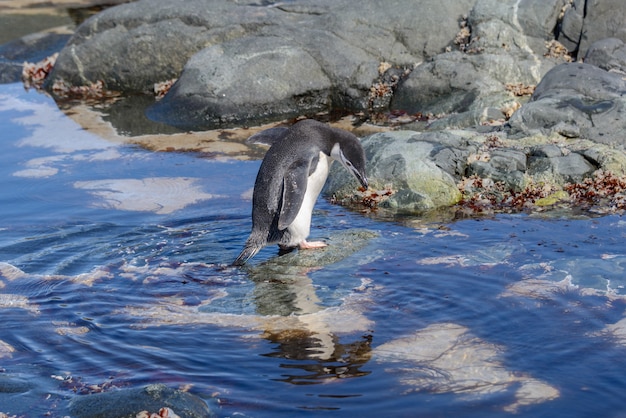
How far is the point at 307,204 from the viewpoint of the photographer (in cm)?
791

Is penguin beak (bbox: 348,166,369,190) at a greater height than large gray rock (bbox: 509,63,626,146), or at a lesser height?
lesser

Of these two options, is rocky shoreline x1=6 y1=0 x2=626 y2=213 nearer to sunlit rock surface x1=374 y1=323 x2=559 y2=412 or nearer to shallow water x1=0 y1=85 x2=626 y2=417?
shallow water x1=0 y1=85 x2=626 y2=417

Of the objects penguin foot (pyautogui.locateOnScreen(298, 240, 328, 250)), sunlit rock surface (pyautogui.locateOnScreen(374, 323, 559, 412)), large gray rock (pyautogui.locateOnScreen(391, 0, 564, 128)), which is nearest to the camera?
sunlit rock surface (pyautogui.locateOnScreen(374, 323, 559, 412))

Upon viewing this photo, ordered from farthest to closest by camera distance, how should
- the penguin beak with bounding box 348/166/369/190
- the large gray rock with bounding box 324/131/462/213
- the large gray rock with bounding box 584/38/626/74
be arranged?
1. the large gray rock with bounding box 584/38/626/74
2. the large gray rock with bounding box 324/131/462/213
3. the penguin beak with bounding box 348/166/369/190

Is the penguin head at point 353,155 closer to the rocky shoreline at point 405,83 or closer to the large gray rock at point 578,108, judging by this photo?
the rocky shoreline at point 405,83

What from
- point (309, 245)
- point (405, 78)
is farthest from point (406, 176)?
point (405, 78)

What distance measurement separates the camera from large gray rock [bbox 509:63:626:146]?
10453 millimetres

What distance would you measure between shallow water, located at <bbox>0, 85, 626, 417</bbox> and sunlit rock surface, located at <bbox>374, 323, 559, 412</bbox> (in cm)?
1

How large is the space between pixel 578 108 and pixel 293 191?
4.70 m

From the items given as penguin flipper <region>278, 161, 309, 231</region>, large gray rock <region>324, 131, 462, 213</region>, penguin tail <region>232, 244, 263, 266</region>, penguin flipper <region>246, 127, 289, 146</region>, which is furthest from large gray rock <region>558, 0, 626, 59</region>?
penguin tail <region>232, 244, 263, 266</region>

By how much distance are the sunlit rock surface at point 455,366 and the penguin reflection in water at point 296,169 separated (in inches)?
76.1

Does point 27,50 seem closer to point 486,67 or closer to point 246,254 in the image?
point 486,67

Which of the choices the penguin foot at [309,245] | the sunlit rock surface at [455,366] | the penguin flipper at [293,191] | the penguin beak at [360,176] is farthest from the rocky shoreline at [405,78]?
the sunlit rock surface at [455,366]

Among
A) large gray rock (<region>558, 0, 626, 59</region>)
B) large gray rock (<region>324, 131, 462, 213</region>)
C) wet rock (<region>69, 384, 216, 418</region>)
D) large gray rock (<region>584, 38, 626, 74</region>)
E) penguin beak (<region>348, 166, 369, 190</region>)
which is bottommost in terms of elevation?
wet rock (<region>69, 384, 216, 418</region>)
